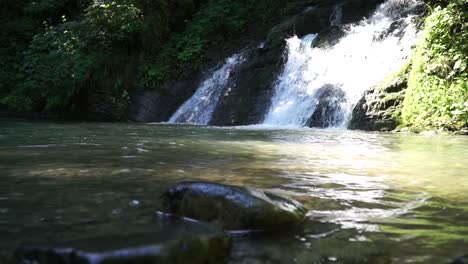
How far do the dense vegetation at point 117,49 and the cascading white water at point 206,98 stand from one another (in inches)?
57.8

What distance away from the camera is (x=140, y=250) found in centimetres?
185

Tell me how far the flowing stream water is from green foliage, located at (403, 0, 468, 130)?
2940 millimetres

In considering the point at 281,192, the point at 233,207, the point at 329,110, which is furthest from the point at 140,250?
the point at 329,110

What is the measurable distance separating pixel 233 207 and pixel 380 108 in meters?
8.57

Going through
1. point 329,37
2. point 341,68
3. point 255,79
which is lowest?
point 255,79

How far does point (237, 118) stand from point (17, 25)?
502 inches

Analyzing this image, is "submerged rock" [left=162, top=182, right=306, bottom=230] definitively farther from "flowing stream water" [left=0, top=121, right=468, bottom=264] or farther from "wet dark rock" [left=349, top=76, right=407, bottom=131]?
"wet dark rock" [left=349, top=76, right=407, bottom=131]

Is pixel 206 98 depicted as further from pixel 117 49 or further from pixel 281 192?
pixel 281 192

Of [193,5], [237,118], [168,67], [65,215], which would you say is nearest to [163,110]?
[168,67]

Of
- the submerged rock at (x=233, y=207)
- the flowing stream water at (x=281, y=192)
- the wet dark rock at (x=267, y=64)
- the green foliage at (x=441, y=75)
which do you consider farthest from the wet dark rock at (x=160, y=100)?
the submerged rock at (x=233, y=207)

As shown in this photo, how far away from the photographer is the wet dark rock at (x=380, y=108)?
10203 mm

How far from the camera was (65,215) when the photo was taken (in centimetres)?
278

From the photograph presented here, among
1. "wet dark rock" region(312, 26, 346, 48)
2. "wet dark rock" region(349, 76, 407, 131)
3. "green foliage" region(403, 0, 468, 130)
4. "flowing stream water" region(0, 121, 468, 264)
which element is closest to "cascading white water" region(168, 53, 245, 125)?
"wet dark rock" region(312, 26, 346, 48)

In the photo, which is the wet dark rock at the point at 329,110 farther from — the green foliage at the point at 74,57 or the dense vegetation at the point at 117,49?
the green foliage at the point at 74,57
